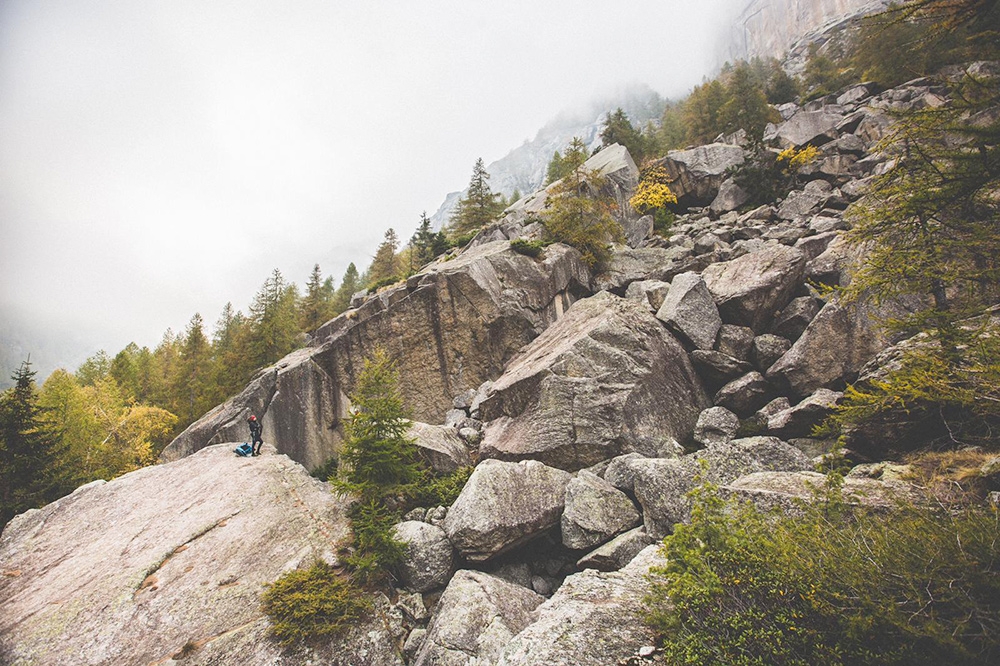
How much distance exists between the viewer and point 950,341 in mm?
5754

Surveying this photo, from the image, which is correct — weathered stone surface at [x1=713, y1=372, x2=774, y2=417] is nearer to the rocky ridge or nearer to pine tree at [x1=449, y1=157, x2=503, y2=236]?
the rocky ridge

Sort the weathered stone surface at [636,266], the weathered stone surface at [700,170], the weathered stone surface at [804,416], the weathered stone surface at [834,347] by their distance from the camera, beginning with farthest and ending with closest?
the weathered stone surface at [700,170], the weathered stone surface at [636,266], the weathered stone surface at [834,347], the weathered stone surface at [804,416]

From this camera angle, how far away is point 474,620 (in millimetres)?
7348

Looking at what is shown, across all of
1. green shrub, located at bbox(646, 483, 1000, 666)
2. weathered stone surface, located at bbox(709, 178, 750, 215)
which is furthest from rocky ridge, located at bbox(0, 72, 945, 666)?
weathered stone surface, located at bbox(709, 178, 750, 215)

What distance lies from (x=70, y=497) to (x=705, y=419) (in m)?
24.2

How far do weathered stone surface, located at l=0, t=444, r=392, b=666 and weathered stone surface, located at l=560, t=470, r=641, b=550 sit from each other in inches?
181

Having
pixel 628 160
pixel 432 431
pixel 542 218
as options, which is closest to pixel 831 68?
pixel 628 160

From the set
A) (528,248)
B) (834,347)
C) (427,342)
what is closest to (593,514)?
(834,347)

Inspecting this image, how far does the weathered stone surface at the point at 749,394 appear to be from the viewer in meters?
12.7

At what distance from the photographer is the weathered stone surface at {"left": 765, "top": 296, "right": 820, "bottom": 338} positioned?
13.9 meters

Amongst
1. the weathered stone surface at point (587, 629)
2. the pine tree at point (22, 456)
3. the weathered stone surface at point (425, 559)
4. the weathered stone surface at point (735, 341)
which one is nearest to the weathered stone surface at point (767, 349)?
the weathered stone surface at point (735, 341)

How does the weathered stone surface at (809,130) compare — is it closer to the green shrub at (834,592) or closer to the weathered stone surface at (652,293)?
the weathered stone surface at (652,293)

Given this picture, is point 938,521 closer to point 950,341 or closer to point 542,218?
point 950,341

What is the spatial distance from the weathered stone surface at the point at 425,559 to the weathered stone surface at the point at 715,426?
27.8 feet
